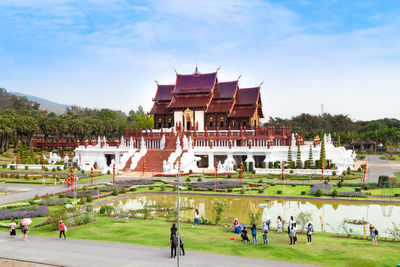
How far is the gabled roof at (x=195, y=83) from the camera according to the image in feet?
262

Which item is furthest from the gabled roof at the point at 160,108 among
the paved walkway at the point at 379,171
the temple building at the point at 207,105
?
the paved walkway at the point at 379,171

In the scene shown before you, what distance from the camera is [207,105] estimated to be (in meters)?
76.6

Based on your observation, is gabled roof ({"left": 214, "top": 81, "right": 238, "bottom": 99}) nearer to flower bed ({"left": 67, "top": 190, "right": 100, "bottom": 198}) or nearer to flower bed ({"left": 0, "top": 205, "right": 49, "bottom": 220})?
flower bed ({"left": 67, "top": 190, "right": 100, "bottom": 198})

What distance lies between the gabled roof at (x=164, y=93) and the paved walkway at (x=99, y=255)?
64.0 m

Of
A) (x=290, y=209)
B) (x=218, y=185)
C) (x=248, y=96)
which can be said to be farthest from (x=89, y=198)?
(x=248, y=96)

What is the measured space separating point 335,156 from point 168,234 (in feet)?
145

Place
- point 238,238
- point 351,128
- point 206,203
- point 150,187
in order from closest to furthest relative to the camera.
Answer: point 238,238
point 206,203
point 150,187
point 351,128

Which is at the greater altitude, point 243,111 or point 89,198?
point 243,111

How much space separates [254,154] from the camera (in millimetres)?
61000

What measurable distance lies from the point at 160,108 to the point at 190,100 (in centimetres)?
729

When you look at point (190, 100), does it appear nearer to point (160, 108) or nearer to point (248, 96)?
point (160, 108)

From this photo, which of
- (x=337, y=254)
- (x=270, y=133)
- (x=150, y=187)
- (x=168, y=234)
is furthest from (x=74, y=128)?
(x=337, y=254)

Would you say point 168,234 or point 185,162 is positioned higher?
point 185,162

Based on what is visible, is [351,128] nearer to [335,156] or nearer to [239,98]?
[239,98]
